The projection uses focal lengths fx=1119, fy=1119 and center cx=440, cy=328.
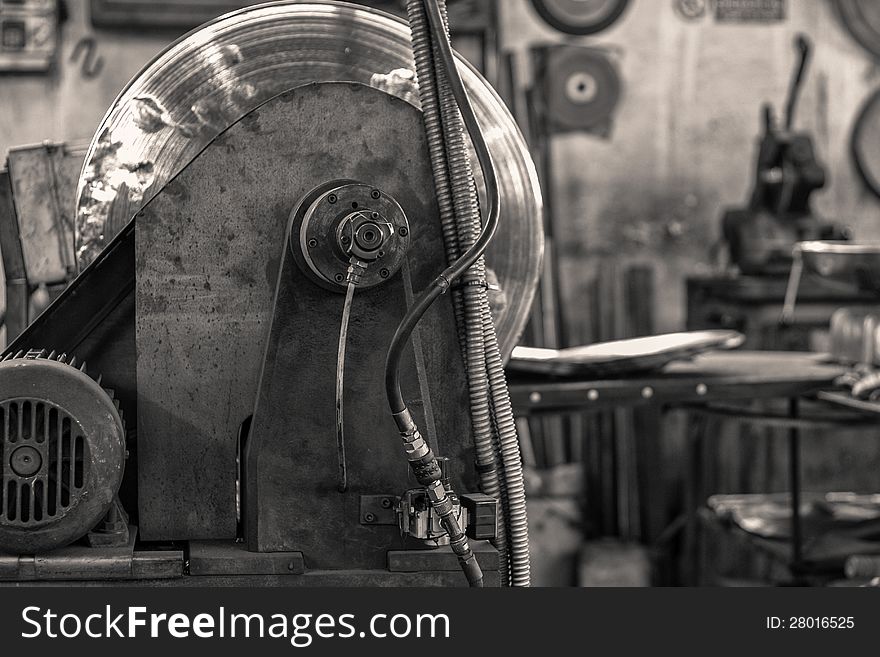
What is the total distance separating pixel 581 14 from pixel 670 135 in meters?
0.59

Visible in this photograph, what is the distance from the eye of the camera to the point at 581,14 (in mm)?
4359

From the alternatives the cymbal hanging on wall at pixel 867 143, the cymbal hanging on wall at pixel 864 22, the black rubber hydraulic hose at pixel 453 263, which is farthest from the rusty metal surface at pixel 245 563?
the cymbal hanging on wall at pixel 864 22

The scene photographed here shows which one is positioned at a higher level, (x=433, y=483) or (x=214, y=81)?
(x=214, y=81)

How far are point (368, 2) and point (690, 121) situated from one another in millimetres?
1352

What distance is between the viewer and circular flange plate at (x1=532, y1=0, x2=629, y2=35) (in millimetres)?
4352

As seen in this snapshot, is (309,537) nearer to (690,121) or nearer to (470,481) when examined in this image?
(470,481)

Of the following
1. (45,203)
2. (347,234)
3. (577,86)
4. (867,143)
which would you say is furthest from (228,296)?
(867,143)

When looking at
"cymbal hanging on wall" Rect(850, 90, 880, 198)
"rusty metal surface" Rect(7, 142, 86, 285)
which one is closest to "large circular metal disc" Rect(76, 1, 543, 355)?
"rusty metal surface" Rect(7, 142, 86, 285)

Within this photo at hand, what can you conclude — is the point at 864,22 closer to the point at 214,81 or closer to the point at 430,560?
the point at 214,81

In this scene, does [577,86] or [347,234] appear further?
[577,86]

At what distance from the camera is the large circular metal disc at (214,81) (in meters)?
1.33

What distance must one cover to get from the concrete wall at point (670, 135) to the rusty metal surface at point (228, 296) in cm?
327

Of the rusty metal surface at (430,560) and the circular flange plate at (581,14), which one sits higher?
the circular flange plate at (581,14)

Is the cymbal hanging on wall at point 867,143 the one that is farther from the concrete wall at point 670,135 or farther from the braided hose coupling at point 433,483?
the braided hose coupling at point 433,483
